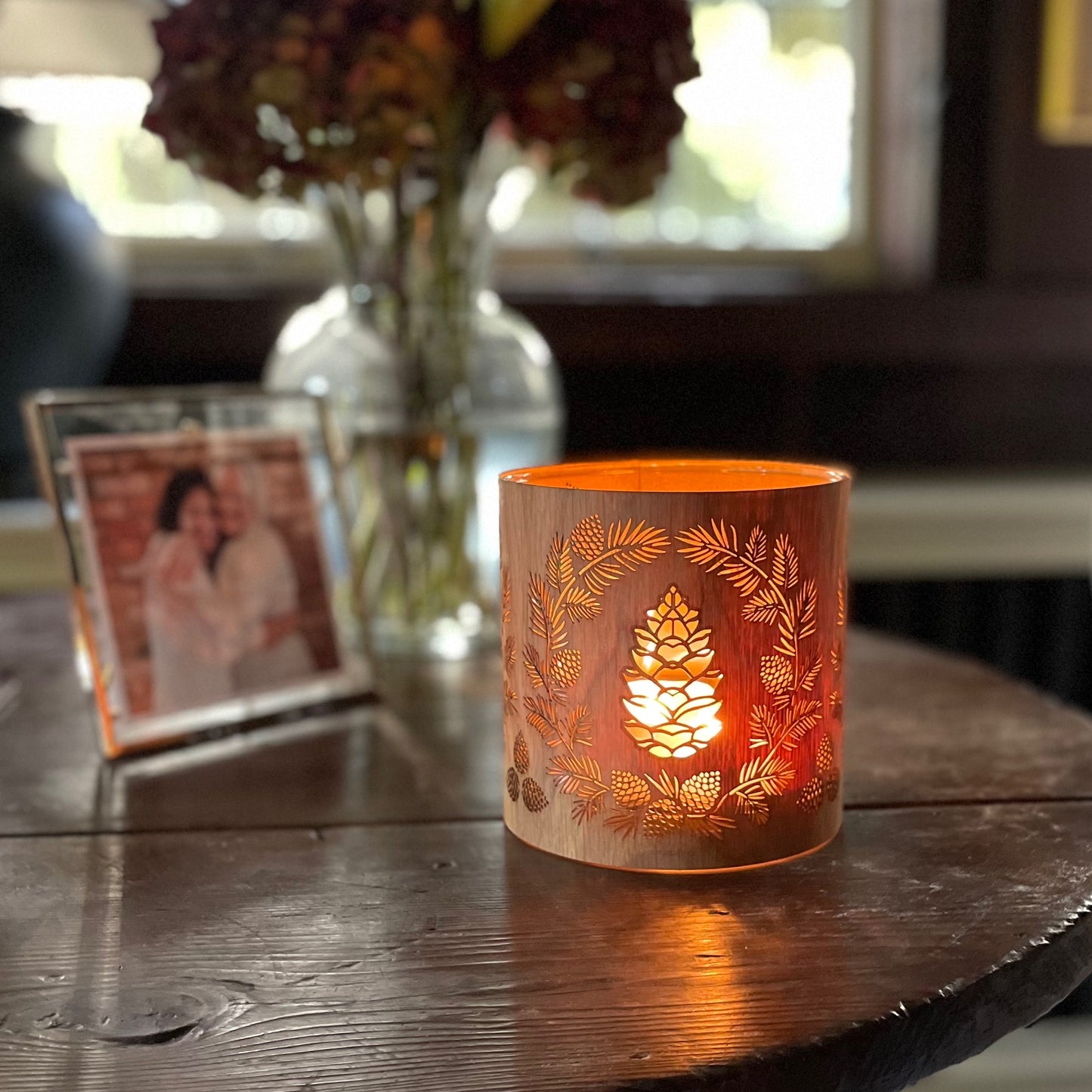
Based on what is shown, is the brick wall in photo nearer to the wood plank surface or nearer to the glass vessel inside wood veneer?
the wood plank surface

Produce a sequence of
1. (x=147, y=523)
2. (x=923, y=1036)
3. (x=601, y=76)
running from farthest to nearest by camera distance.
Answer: (x=601, y=76), (x=147, y=523), (x=923, y=1036)

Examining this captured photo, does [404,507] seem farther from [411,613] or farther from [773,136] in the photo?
[773,136]

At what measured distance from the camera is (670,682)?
57 centimetres

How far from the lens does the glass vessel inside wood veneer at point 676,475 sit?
26.5 inches

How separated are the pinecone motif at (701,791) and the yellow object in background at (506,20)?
0.57 m

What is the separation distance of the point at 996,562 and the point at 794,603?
53.7 inches

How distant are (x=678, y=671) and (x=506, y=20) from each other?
550 mm

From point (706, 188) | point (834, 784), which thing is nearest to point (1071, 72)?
point (706, 188)

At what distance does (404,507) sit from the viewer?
1029 mm

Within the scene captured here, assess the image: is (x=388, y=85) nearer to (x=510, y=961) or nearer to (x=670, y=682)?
(x=670, y=682)

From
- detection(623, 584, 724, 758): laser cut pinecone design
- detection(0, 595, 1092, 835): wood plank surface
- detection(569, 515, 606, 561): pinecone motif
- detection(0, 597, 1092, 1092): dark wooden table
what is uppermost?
detection(569, 515, 606, 561): pinecone motif

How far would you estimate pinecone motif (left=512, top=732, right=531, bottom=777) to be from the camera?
60cm

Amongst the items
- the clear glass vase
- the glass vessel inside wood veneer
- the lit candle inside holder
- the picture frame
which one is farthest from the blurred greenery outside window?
the lit candle inside holder

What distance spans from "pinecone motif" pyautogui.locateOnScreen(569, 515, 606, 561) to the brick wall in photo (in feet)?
1.12
